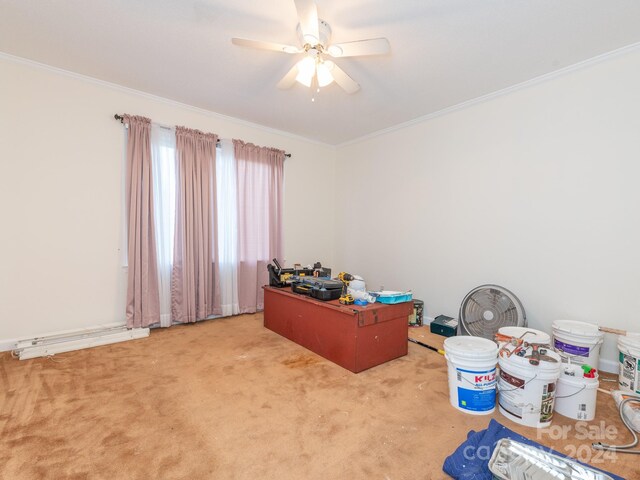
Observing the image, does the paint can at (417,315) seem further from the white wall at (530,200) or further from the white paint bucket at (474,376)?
the white paint bucket at (474,376)

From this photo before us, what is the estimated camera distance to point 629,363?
1964 millimetres

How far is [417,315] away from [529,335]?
132cm

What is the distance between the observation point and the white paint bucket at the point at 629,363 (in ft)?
6.27

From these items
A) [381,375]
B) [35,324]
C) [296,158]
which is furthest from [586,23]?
[35,324]

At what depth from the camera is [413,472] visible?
133 cm

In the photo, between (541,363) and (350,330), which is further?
(350,330)

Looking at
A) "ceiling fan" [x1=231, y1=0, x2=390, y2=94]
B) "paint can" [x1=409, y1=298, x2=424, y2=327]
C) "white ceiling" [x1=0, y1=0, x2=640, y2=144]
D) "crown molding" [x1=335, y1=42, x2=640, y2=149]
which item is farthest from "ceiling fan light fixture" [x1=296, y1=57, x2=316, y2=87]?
"paint can" [x1=409, y1=298, x2=424, y2=327]

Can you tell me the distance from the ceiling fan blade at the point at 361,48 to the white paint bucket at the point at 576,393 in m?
2.23

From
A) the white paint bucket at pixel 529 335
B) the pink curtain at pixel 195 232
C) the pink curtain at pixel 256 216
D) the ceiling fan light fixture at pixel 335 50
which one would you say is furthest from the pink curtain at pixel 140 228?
the white paint bucket at pixel 529 335

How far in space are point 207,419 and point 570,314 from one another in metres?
2.93

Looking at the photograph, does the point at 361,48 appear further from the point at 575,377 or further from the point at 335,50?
the point at 575,377

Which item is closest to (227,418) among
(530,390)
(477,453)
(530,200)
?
(477,453)

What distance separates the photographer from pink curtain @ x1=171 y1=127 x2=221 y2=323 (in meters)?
3.27

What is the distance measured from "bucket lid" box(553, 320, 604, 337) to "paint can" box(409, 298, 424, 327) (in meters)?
1.30
